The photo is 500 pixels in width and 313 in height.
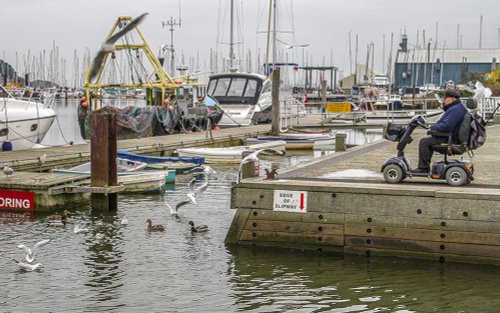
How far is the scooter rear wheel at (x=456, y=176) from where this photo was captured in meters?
14.2

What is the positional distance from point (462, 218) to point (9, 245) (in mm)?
8343

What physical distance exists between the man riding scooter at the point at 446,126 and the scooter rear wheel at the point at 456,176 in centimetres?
41

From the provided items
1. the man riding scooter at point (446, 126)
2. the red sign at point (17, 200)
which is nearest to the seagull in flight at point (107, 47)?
the red sign at point (17, 200)

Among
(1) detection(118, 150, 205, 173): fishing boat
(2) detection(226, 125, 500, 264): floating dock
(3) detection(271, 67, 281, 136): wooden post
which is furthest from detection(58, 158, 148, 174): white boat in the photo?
(3) detection(271, 67, 281, 136): wooden post

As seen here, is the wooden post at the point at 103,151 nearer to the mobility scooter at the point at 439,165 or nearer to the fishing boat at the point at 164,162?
the fishing boat at the point at 164,162

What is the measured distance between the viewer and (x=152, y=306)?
11.6 meters

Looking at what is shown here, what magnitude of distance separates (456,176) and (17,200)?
10360 millimetres

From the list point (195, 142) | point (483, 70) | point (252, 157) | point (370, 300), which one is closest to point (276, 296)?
point (370, 300)

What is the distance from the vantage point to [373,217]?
13.8 m

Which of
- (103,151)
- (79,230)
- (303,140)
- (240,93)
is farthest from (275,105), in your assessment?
(79,230)

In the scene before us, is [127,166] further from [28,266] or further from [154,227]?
[28,266]

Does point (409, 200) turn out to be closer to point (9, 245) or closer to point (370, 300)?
point (370, 300)

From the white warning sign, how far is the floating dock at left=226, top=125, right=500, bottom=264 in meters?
0.02

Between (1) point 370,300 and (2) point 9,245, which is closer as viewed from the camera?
(1) point 370,300
